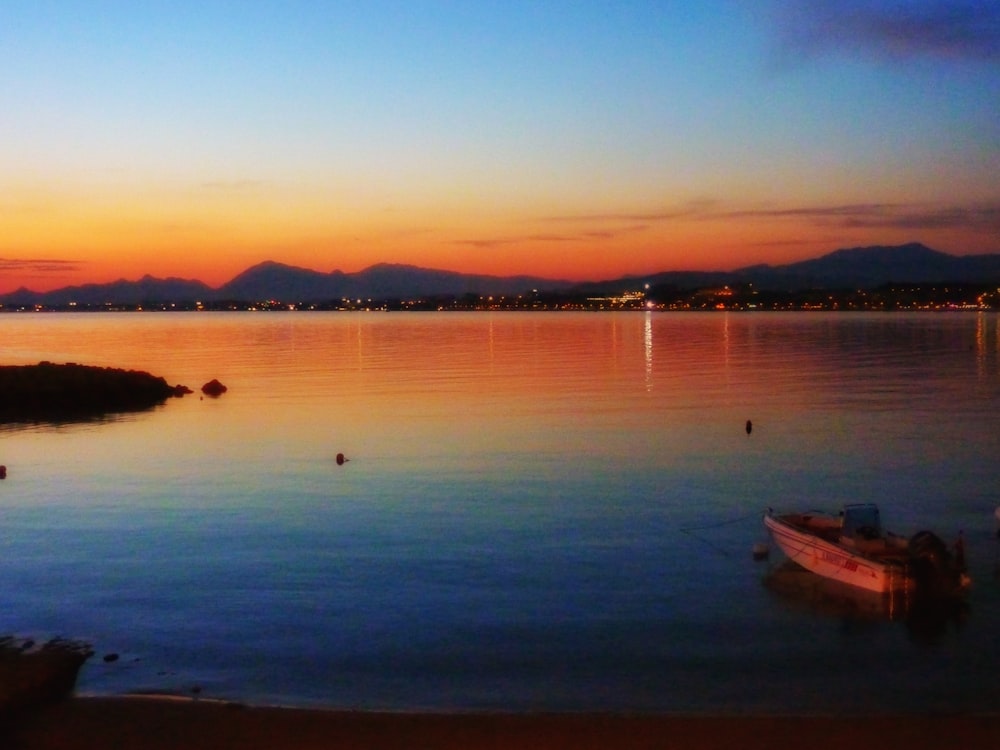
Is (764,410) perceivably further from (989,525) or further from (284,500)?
(284,500)

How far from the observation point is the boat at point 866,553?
1681 cm

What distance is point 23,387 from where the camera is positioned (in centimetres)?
5184

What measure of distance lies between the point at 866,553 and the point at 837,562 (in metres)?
0.60

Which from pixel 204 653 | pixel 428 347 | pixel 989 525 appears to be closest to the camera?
pixel 204 653

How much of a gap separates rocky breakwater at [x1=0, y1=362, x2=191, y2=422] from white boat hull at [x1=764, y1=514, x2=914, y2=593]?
37724mm

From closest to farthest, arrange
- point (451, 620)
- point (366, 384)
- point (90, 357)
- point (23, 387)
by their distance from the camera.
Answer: point (451, 620)
point (23, 387)
point (366, 384)
point (90, 357)

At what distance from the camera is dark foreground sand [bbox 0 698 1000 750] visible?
10477mm

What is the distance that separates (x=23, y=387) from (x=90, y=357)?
144ft

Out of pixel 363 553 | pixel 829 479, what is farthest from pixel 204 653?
pixel 829 479

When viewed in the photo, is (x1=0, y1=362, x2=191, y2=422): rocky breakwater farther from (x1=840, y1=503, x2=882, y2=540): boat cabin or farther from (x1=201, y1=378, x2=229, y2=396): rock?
(x1=840, y1=503, x2=882, y2=540): boat cabin

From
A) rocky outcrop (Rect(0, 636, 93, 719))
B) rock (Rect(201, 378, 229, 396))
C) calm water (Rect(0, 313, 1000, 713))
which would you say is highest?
rocky outcrop (Rect(0, 636, 93, 719))

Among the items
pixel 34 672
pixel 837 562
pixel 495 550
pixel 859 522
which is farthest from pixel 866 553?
pixel 34 672

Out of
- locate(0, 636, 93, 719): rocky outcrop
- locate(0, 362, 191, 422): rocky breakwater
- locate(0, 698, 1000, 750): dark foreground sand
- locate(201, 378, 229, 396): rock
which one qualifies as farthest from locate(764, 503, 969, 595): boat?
locate(201, 378, 229, 396): rock

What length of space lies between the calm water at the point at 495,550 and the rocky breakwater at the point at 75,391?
511 cm
